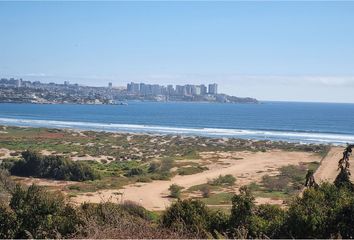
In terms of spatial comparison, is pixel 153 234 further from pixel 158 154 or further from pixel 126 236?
pixel 158 154

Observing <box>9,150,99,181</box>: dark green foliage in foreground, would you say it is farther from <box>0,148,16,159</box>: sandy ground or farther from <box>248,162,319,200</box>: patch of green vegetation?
<box>248,162,319,200</box>: patch of green vegetation

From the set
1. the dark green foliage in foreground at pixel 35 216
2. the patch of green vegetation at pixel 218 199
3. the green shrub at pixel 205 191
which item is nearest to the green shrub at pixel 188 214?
the dark green foliage in foreground at pixel 35 216

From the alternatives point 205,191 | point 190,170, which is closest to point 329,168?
point 190,170

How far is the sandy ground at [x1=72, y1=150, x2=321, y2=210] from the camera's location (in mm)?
30766

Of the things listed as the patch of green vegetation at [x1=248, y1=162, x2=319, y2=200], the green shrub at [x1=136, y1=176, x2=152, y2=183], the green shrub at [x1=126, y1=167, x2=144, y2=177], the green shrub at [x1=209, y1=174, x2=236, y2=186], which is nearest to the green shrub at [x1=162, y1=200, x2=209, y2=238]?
the patch of green vegetation at [x1=248, y1=162, x2=319, y2=200]

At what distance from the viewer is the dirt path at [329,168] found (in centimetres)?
3876

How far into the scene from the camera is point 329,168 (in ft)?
149

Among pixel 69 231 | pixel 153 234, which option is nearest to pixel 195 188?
pixel 69 231

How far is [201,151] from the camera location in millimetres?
61156

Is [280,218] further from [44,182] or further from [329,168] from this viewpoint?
[329,168]

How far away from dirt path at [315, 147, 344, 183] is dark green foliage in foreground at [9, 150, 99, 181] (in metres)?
19.4

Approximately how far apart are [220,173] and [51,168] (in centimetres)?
1561

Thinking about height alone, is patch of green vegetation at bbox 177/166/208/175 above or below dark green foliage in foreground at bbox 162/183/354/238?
below

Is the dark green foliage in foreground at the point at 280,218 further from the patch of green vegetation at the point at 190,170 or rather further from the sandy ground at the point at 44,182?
the patch of green vegetation at the point at 190,170
